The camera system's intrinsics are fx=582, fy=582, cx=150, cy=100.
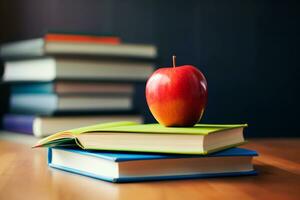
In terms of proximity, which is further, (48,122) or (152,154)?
(48,122)

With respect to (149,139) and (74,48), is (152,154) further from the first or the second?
(74,48)

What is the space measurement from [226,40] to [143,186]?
1.02m

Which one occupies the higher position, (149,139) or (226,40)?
(226,40)

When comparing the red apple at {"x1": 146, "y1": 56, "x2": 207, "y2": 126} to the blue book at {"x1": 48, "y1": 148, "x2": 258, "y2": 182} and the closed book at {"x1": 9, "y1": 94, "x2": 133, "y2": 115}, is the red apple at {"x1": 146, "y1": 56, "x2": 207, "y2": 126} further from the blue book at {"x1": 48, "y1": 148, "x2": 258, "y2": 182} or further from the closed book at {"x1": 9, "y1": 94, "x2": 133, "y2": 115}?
the closed book at {"x1": 9, "y1": 94, "x2": 133, "y2": 115}

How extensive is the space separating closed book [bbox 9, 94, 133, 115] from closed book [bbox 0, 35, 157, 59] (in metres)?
0.11

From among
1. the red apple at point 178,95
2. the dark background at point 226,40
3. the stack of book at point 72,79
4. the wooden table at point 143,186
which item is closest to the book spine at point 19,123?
the stack of book at point 72,79

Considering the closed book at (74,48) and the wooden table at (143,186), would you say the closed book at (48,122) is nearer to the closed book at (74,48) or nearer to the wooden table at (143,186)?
the closed book at (74,48)

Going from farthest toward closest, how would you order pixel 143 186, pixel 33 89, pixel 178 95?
pixel 33 89
pixel 178 95
pixel 143 186

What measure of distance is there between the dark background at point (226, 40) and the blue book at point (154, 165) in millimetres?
829

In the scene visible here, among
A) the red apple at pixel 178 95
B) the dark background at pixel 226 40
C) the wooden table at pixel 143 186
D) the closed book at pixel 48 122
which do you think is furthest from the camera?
the dark background at pixel 226 40

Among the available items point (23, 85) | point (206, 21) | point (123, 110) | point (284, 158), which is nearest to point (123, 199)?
point (284, 158)

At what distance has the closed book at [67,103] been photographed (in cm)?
139

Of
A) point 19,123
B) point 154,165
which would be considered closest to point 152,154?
point 154,165

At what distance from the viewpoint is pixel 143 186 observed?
729 millimetres
